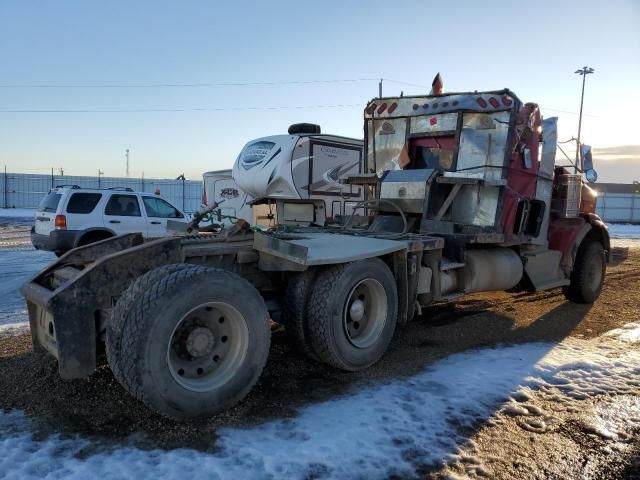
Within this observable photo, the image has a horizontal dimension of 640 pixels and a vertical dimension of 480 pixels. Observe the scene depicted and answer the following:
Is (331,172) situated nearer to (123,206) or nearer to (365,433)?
(123,206)

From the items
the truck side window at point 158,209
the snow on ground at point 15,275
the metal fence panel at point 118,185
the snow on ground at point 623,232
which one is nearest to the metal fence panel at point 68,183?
the metal fence panel at point 118,185

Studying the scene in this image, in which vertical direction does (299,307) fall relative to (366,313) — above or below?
above

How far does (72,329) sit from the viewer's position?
3.71 metres

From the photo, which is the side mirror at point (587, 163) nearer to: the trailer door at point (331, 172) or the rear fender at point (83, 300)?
the trailer door at point (331, 172)

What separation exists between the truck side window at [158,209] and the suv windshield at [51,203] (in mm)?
1867

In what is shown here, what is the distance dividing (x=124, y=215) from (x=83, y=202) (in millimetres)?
940

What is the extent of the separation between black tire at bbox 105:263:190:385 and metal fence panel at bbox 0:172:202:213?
111ft

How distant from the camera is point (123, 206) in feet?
40.0

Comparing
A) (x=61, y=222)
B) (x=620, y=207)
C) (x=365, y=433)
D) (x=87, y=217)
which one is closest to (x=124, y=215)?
(x=87, y=217)

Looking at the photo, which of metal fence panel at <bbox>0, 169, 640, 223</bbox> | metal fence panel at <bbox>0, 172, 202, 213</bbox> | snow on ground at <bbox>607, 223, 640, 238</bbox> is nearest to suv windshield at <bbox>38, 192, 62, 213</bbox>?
snow on ground at <bbox>607, 223, 640, 238</bbox>

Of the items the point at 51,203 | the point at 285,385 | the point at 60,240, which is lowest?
the point at 285,385

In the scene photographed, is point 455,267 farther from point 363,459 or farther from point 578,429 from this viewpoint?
point 363,459

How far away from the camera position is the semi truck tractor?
3674 millimetres

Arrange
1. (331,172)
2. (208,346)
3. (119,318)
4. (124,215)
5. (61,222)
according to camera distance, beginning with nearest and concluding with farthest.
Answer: (119,318) < (208,346) < (61,222) < (331,172) < (124,215)
